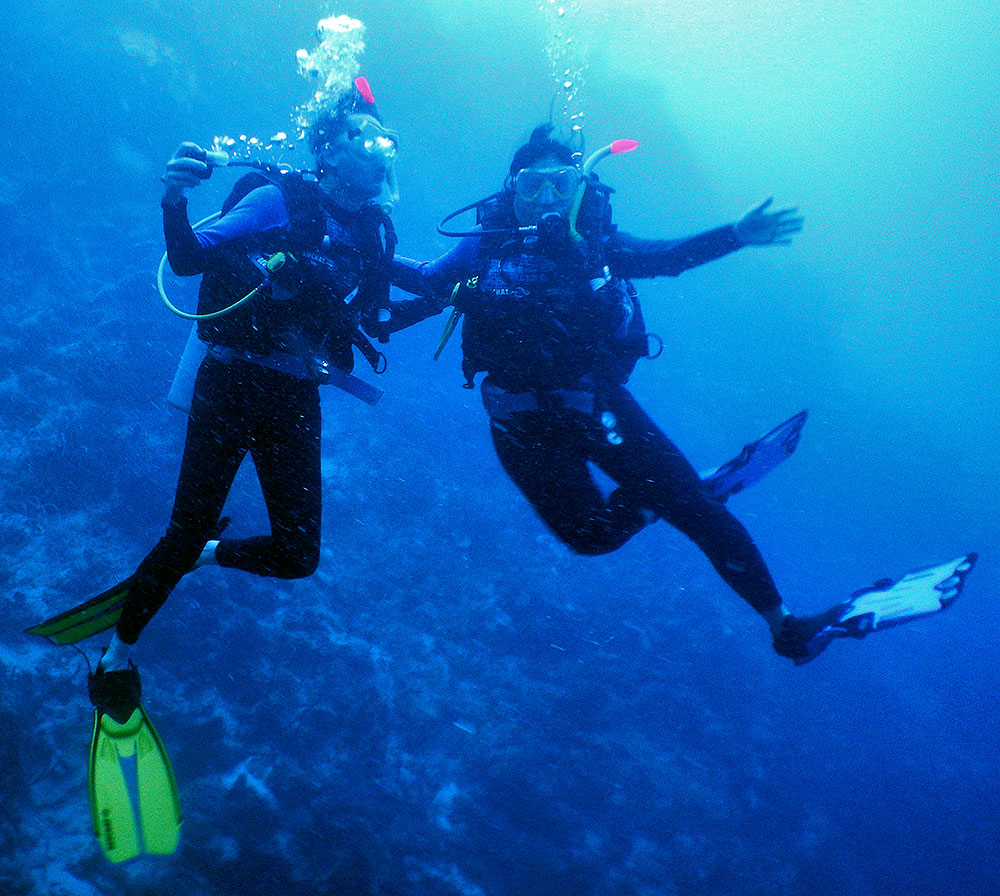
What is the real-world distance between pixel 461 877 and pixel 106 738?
4904 millimetres

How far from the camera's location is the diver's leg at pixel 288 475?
3156mm

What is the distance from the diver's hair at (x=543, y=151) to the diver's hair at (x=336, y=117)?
101cm

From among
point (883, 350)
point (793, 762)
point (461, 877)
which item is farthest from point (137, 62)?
point (883, 350)

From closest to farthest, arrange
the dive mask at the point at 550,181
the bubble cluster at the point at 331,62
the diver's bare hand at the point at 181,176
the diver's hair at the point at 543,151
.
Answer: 1. the diver's bare hand at the point at 181,176
2. the dive mask at the point at 550,181
3. the diver's hair at the point at 543,151
4. the bubble cluster at the point at 331,62

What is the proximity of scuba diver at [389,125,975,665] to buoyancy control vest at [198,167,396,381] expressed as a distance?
298mm

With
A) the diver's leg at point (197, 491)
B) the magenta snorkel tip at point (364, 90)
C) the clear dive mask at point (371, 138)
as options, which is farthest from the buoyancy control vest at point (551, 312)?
the diver's leg at point (197, 491)

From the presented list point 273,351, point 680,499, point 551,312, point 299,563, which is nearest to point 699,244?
point 551,312

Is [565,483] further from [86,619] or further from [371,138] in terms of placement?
[86,619]

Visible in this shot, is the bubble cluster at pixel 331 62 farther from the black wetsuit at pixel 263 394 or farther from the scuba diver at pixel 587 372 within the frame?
the scuba diver at pixel 587 372

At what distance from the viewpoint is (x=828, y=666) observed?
13.4 m

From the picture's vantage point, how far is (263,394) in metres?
3.09

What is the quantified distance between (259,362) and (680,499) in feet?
8.21

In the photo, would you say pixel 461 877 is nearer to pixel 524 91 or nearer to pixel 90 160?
pixel 90 160

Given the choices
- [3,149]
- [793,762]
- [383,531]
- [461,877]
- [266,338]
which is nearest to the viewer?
[266,338]
